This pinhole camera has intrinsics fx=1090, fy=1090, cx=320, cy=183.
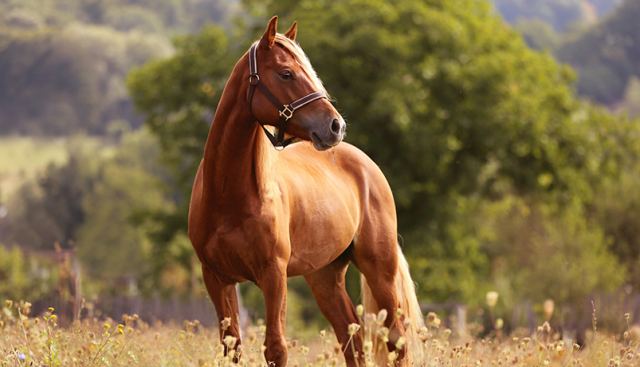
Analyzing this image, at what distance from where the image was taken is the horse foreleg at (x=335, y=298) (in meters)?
9.01

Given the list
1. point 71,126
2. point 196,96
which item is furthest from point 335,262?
point 71,126

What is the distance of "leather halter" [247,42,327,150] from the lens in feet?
23.4

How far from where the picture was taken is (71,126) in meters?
171

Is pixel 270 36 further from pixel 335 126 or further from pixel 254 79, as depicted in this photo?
pixel 335 126

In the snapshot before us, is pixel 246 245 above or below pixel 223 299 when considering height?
above

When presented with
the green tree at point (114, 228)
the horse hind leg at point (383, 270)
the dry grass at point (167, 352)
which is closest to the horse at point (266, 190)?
the dry grass at point (167, 352)

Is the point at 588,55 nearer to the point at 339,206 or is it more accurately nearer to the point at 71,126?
the point at 71,126

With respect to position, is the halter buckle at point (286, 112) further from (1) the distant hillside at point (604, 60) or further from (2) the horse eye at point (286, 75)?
(1) the distant hillside at point (604, 60)

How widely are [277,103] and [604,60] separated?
16113 cm

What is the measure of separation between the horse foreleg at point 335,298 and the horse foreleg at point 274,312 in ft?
5.54

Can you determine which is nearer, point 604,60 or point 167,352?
point 167,352

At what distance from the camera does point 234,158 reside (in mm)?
7438

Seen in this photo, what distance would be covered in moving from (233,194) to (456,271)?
26.7m

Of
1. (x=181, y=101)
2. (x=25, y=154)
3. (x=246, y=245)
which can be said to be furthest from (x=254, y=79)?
(x=25, y=154)
